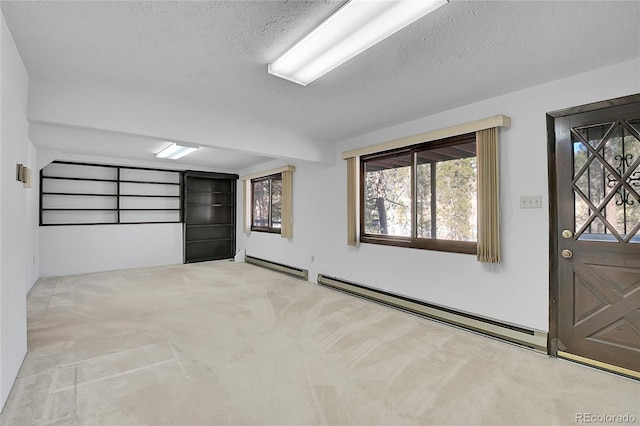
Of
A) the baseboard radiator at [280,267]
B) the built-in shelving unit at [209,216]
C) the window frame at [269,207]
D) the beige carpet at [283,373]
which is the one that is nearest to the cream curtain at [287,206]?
the window frame at [269,207]

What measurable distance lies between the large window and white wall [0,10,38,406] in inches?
143

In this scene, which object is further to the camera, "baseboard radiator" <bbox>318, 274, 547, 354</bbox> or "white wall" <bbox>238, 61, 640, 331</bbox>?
"baseboard radiator" <bbox>318, 274, 547, 354</bbox>

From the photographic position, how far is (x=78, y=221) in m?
6.01

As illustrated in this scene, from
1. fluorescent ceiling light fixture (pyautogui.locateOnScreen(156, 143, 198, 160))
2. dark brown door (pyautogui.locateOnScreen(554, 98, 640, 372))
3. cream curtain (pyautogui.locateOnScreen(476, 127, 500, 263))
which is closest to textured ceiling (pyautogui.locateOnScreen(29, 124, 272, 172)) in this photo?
fluorescent ceiling light fixture (pyautogui.locateOnScreen(156, 143, 198, 160))

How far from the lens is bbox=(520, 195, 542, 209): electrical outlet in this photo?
2.76 m

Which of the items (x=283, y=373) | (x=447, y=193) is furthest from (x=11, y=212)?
(x=447, y=193)

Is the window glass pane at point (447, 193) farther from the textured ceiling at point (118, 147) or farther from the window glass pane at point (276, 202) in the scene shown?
the window glass pane at point (276, 202)

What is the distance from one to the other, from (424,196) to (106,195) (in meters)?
6.22

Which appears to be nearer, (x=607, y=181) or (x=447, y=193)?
(x=607, y=181)

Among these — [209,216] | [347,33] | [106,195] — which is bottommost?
[209,216]

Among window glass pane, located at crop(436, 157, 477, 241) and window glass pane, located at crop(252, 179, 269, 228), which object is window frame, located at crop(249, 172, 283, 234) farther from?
window glass pane, located at crop(436, 157, 477, 241)

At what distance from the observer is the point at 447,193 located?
3523mm

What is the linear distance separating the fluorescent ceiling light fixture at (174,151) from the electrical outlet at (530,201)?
468 centimetres
